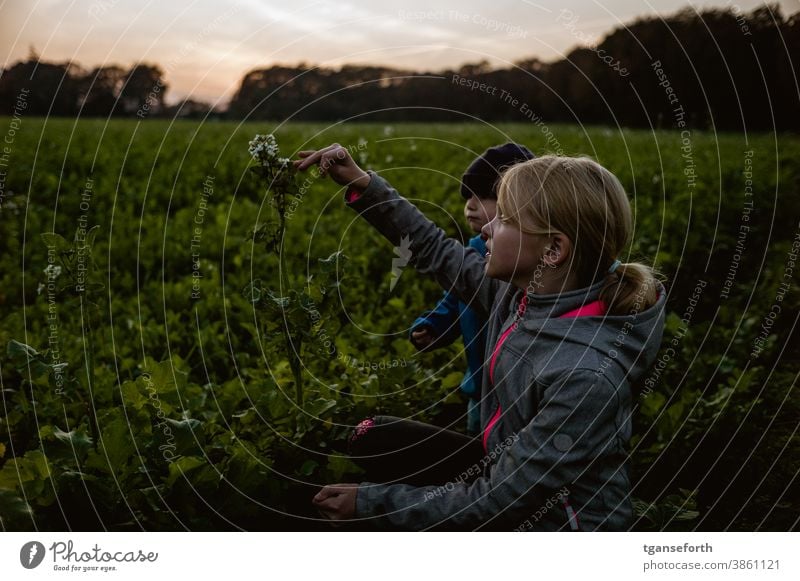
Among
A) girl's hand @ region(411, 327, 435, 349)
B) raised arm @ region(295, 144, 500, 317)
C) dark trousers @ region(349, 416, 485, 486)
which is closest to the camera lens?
raised arm @ region(295, 144, 500, 317)

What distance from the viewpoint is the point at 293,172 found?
2.14 m

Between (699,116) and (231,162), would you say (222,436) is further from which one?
(699,116)


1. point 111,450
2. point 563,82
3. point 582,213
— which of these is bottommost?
point 111,450

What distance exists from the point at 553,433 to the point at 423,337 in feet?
3.63

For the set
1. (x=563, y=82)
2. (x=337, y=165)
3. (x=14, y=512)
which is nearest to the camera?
(x=14, y=512)

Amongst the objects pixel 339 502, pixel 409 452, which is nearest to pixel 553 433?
pixel 339 502

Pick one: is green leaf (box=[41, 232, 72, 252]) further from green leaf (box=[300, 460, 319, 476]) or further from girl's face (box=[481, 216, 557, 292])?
girl's face (box=[481, 216, 557, 292])

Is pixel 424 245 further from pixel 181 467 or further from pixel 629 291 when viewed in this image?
pixel 181 467

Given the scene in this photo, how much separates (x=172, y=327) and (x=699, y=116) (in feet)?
45.8

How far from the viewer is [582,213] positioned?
194 cm

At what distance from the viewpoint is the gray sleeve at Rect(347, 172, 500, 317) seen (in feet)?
7.59

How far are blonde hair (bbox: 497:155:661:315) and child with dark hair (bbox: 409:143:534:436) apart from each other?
671mm

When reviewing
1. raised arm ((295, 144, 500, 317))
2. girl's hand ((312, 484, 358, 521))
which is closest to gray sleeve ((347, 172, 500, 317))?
raised arm ((295, 144, 500, 317))
